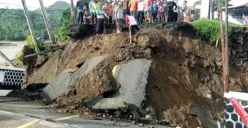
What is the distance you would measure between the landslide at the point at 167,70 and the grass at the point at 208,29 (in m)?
0.30

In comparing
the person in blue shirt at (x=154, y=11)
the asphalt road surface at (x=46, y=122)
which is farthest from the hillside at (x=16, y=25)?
the asphalt road surface at (x=46, y=122)

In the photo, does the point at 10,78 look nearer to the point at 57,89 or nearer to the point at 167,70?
the point at 57,89

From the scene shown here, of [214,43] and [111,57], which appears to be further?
[214,43]

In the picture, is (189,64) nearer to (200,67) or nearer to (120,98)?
(200,67)

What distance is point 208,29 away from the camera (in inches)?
727

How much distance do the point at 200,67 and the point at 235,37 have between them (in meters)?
3.03

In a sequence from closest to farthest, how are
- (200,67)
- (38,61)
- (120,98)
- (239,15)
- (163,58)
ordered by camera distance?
(120,98), (163,58), (200,67), (38,61), (239,15)

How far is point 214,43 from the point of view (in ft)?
61.6

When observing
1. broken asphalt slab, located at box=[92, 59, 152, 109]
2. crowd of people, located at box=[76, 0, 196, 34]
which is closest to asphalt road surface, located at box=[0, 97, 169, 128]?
broken asphalt slab, located at box=[92, 59, 152, 109]

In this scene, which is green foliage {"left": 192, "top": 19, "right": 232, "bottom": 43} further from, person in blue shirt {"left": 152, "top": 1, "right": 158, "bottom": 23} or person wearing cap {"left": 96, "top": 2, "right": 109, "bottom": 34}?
person wearing cap {"left": 96, "top": 2, "right": 109, "bottom": 34}

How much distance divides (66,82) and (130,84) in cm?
308

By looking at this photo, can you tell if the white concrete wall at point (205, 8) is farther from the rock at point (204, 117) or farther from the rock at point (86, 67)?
the rock at point (204, 117)

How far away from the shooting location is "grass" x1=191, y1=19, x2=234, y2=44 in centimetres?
1844

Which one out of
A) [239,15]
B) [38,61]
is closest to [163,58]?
[38,61]
